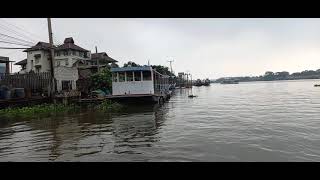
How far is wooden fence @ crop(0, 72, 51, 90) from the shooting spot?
26.8m

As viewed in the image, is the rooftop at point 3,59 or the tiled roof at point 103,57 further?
the tiled roof at point 103,57

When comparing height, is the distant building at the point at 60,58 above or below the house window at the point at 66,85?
above

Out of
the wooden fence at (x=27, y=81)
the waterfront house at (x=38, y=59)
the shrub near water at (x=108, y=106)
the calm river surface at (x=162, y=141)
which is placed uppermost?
the waterfront house at (x=38, y=59)

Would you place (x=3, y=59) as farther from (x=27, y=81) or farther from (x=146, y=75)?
(x=146, y=75)

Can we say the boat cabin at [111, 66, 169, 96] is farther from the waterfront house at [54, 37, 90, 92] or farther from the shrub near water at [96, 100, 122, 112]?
the waterfront house at [54, 37, 90, 92]

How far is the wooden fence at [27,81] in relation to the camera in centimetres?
2683

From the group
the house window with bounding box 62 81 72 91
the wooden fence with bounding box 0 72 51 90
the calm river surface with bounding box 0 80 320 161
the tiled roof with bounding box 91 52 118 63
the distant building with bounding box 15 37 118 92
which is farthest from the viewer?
the tiled roof with bounding box 91 52 118 63

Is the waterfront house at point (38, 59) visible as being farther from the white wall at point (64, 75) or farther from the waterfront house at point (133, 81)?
the waterfront house at point (133, 81)

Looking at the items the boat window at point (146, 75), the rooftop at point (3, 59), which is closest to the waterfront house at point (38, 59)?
the rooftop at point (3, 59)

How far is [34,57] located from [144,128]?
4907cm

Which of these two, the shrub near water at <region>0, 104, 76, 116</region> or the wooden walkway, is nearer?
the shrub near water at <region>0, 104, 76, 116</region>

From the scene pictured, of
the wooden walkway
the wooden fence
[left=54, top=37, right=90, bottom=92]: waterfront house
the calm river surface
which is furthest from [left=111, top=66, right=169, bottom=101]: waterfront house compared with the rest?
[left=54, top=37, right=90, bottom=92]: waterfront house

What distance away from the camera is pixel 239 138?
12.3 meters
